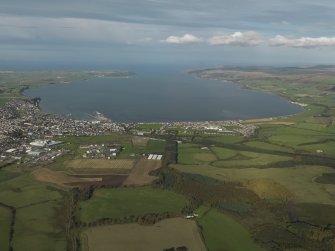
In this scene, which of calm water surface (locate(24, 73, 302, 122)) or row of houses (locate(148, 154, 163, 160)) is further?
calm water surface (locate(24, 73, 302, 122))

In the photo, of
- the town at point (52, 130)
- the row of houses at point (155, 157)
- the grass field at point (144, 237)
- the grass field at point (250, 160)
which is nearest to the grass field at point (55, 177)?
the town at point (52, 130)

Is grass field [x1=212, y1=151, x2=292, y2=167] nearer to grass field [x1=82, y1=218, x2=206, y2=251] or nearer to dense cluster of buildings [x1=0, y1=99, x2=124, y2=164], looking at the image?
grass field [x1=82, y1=218, x2=206, y2=251]

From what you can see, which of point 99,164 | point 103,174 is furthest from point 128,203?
point 99,164

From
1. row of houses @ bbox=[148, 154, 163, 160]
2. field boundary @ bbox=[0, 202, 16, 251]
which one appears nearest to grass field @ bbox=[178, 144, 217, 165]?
row of houses @ bbox=[148, 154, 163, 160]

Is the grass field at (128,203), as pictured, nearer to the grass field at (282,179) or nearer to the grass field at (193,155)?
the grass field at (282,179)

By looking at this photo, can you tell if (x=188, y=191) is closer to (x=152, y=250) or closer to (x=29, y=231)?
(x=152, y=250)

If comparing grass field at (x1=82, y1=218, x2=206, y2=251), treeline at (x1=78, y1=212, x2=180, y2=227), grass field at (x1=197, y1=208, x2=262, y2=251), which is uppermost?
treeline at (x1=78, y1=212, x2=180, y2=227)
